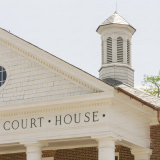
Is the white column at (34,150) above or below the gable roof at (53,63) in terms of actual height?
below

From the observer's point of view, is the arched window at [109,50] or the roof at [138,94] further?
the arched window at [109,50]

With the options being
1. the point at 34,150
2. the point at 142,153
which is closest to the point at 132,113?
the point at 142,153

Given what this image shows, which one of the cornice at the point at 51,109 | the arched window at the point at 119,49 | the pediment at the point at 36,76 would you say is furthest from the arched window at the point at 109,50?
the cornice at the point at 51,109

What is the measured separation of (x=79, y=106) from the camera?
18.7 meters

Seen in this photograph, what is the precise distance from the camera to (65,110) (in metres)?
19.0

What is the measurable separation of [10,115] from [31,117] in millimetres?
980

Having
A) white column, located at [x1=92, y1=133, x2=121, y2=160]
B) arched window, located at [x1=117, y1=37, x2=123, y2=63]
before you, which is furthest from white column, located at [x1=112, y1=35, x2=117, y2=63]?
white column, located at [x1=92, y1=133, x2=121, y2=160]

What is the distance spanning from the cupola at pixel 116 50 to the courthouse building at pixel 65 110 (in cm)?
194

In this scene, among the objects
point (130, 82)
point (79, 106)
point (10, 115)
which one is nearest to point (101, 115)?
point (79, 106)

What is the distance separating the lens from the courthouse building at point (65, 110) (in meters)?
18.3

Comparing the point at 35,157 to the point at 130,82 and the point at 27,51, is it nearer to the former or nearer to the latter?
the point at 27,51

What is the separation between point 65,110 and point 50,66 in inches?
77.6

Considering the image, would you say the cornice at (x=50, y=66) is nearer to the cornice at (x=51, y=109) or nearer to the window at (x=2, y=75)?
the cornice at (x=51, y=109)

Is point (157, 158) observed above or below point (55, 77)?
below
